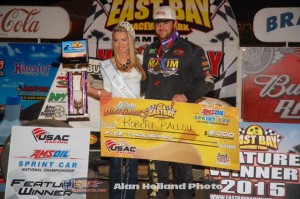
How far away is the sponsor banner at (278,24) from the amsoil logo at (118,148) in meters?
1.87

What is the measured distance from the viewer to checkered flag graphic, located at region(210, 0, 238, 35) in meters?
4.61

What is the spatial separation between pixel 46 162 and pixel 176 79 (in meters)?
1.54

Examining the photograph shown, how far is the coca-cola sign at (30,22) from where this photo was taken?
15.6 ft

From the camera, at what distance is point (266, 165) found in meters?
4.11

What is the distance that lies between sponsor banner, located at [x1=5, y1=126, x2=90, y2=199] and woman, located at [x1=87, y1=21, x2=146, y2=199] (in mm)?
341

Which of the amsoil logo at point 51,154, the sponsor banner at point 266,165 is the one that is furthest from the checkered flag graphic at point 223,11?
the amsoil logo at point 51,154

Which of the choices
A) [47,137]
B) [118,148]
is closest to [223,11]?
[118,148]

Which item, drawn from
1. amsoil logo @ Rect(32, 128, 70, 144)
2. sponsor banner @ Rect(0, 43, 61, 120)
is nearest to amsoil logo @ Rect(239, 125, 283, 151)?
amsoil logo @ Rect(32, 128, 70, 144)

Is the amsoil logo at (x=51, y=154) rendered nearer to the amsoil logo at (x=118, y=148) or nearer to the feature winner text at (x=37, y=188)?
the feature winner text at (x=37, y=188)

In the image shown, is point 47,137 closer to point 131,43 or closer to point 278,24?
point 131,43

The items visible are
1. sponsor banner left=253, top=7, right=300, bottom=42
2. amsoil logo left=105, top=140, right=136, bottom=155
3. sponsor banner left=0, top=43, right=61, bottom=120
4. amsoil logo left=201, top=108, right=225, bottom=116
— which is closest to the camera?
amsoil logo left=201, top=108, right=225, bottom=116

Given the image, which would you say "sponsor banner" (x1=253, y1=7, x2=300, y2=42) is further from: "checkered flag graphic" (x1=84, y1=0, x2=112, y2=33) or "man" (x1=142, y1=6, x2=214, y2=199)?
"checkered flag graphic" (x1=84, y1=0, x2=112, y2=33)

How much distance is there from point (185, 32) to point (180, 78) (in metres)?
0.83

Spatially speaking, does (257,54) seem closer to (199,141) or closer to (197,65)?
(197,65)
